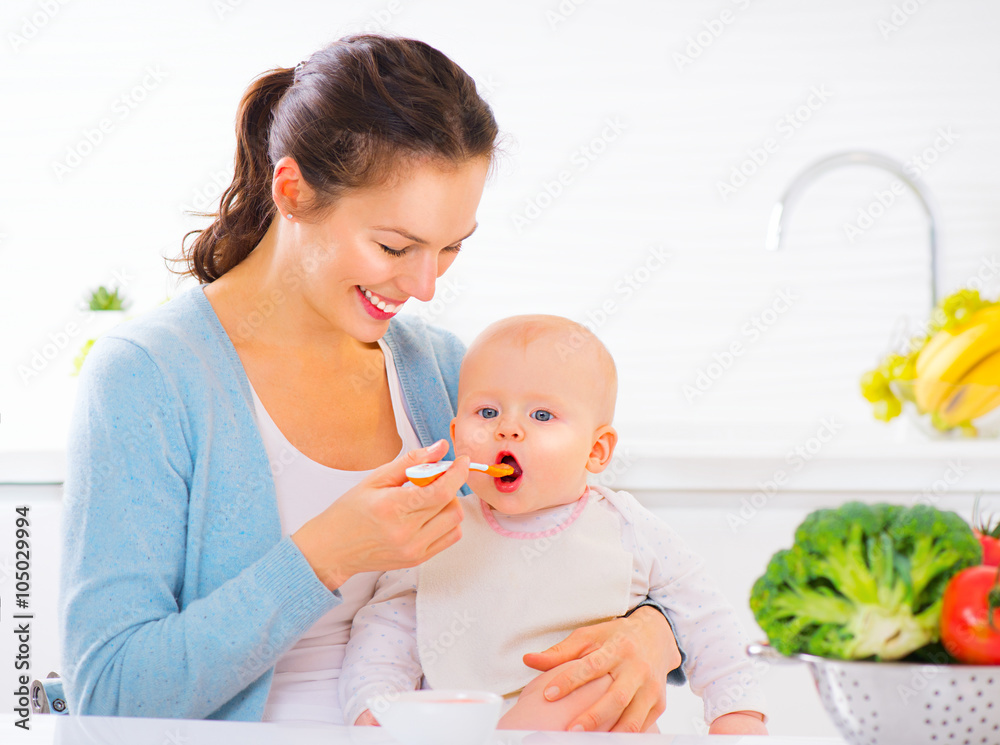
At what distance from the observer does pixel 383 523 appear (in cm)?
110

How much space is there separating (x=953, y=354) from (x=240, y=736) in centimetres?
174

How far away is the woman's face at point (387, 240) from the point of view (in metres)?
1.29

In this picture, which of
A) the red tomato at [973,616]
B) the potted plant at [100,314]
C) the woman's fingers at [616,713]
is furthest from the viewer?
the potted plant at [100,314]

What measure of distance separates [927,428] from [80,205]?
241 centimetres

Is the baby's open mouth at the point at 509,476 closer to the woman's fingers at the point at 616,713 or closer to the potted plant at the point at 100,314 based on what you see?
the woman's fingers at the point at 616,713

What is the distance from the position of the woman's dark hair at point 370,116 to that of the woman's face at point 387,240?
0.08 feet

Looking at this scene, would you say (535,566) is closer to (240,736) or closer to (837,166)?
(240,736)

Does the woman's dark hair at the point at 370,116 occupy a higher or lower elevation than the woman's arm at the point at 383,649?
higher

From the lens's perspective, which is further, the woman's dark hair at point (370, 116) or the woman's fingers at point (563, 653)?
the woman's dark hair at point (370, 116)

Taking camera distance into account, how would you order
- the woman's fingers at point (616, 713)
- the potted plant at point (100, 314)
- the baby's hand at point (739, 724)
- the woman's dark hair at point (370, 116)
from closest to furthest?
the woman's fingers at point (616, 713), the baby's hand at point (739, 724), the woman's dark hair at point (370, 116), the potted plant at point (100, 314)

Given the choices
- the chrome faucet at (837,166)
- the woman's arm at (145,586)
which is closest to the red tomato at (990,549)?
the woman's arm at (145,586)

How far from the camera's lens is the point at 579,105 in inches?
102

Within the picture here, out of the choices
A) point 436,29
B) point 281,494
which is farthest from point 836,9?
point 281,494

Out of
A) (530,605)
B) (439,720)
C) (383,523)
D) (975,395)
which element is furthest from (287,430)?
(975,395)
